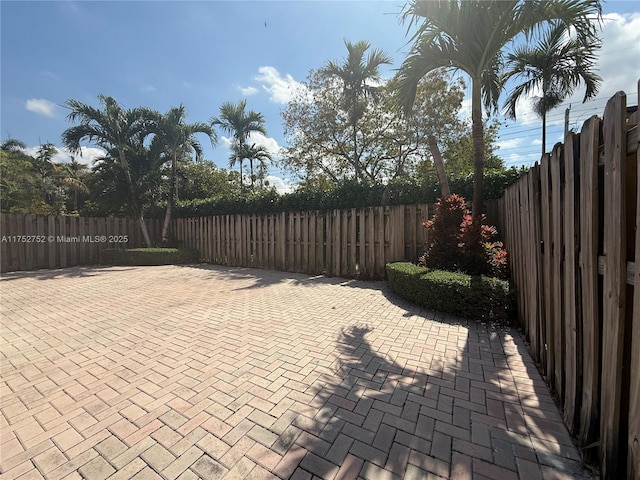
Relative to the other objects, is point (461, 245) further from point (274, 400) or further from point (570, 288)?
point (274, 400)

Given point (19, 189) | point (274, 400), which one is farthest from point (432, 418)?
point (19, 189)

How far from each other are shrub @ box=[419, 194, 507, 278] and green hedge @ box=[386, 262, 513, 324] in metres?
0.64

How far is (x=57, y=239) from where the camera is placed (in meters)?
10.4

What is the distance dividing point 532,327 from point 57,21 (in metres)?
9.62

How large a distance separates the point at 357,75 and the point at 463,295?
10051mm

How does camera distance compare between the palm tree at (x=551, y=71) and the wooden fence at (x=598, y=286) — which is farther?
the palm tree at (x=551, y=71)

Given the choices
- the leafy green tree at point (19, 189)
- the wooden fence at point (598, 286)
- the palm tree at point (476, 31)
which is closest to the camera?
the wooden fence at point (598, 286)

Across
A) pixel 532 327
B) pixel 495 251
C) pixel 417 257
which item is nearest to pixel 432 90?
pixel 417 257

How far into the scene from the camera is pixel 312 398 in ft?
7.09

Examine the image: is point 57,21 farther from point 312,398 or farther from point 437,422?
point 437,422

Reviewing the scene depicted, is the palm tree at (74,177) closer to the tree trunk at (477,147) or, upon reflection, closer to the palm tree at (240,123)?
the palm tree at (240,123)

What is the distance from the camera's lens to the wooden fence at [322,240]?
677cm

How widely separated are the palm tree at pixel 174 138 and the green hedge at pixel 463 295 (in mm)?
11730

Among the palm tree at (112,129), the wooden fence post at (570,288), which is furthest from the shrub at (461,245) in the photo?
the palm tree at (112,129)
